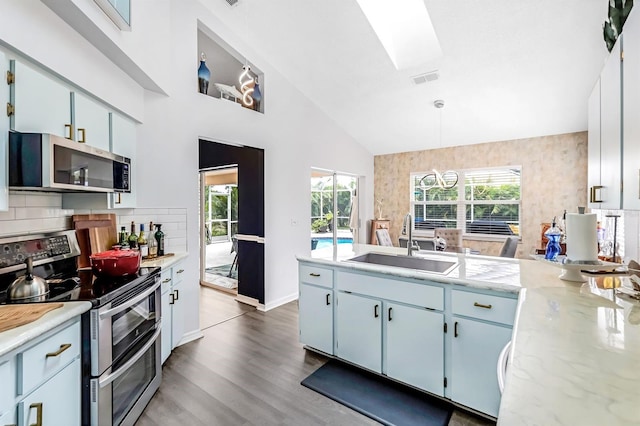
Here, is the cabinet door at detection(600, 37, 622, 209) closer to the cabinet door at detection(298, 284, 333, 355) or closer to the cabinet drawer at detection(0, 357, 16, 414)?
the cabinet door at detection(298, 284, 333, 355)

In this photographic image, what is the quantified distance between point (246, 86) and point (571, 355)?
154 inches

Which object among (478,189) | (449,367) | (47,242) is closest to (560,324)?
(449,367)

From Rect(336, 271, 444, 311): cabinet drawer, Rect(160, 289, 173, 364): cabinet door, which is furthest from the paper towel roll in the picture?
Rect(160, 289, 173, 364): cabinet door

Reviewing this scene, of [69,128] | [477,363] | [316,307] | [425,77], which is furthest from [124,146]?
[425,77]

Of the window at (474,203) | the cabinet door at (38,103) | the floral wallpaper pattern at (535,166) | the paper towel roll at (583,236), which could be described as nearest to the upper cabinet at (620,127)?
the paper towel roll at (583,236)

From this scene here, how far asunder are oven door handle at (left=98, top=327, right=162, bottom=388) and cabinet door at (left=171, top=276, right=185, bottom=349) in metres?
0.43

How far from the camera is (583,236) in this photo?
1588 millimetres

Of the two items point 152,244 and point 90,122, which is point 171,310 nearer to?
point 152,244

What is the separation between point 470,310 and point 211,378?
80.1 inches

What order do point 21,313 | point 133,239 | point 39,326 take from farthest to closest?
point 133,239
point 21,313
point 39,326

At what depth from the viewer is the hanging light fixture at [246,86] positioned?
3.74 metres

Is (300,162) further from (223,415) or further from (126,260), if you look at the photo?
(223,415)

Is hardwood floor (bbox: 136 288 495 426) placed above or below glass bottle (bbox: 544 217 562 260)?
below

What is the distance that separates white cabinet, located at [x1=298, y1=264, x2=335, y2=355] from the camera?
103 inches
